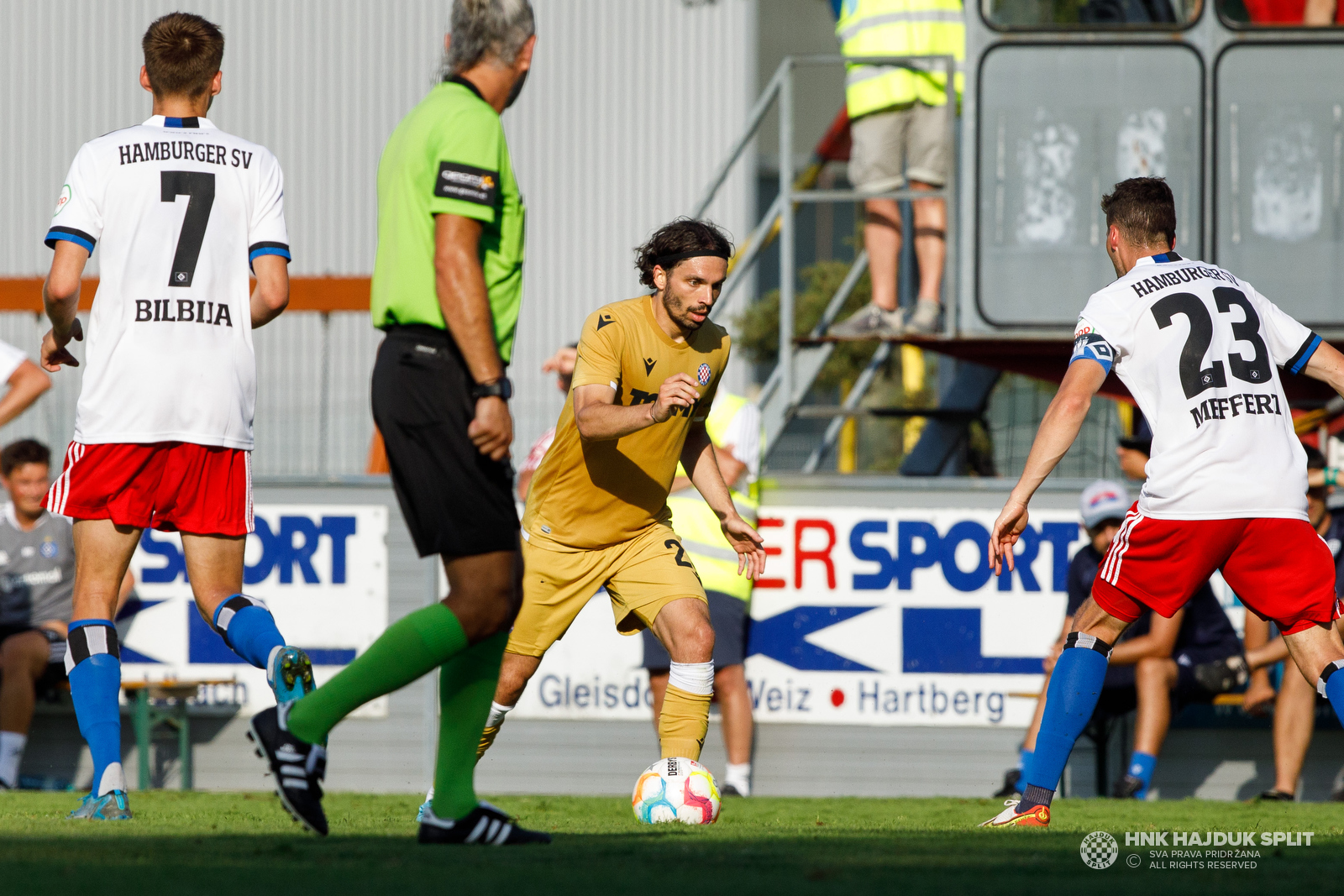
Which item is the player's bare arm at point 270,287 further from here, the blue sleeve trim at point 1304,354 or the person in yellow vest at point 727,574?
the person in yellow vest at point 727,574

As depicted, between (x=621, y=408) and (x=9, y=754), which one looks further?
(x=9, y=754)

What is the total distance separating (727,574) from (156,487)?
4161 millimetres

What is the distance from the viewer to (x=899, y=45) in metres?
9.66

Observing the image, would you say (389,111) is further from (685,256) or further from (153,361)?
(153,361)

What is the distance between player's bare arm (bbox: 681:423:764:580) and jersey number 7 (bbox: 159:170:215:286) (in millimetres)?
1912

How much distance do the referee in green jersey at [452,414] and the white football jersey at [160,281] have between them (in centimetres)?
104

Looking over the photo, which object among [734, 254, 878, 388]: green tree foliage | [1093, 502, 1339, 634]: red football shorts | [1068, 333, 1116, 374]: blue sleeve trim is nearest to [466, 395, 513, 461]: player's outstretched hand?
[1068, 333, 1116, 374]: blue sleeve trim

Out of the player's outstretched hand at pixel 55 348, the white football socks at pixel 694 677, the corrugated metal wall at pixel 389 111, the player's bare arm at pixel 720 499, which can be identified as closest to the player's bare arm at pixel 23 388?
the player's outstretched hand at pixel 55 348

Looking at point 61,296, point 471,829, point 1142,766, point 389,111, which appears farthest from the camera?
point 389,111

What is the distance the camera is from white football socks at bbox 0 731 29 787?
8781 millimetres

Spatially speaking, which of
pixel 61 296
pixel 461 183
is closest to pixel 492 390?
pixel 461 183

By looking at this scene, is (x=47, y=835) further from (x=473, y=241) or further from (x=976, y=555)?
(x=976, y=555)

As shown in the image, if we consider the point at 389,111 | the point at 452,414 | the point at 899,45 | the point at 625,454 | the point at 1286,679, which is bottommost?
the point at 1286,679

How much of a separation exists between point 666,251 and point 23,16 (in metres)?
17.9
